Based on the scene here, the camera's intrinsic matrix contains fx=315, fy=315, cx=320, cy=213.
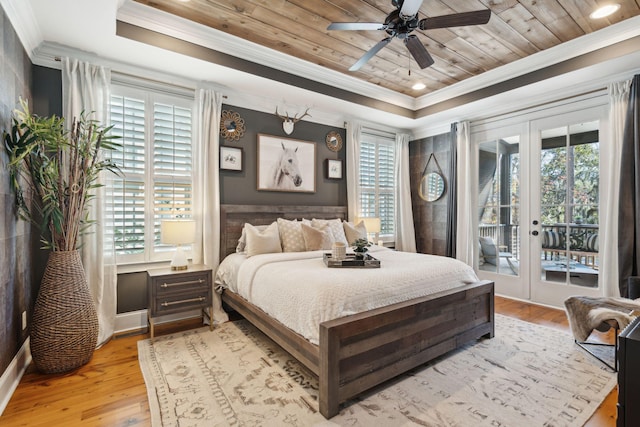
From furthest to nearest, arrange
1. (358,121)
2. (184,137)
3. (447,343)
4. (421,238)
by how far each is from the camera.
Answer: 1. (421,238)
2. (358,121)
3. (184,137)
4. (447,343)

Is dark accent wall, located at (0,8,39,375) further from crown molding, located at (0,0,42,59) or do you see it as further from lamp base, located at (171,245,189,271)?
lamp base, located at (171,245,189,271)

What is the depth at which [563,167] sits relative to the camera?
152 inches

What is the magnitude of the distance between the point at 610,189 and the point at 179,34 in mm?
4663

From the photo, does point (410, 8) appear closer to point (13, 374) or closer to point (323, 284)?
point (323, 284)

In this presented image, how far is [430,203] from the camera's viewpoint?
5.32 metres

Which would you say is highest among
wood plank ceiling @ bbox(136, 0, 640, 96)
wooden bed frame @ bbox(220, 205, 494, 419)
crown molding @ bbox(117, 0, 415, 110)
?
wood plank ceiling @ bbox(136, 0, 640, 96)

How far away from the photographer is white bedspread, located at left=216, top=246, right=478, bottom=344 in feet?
6.66

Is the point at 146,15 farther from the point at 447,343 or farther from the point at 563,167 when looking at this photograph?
the point at 563,167

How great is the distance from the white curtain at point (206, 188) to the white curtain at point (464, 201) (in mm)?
3450

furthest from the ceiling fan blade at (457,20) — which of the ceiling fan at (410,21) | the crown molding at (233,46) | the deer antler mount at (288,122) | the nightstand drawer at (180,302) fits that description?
the nightstand drawer at (180,302)

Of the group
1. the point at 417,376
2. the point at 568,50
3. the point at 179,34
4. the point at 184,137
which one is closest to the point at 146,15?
the point at 179,34

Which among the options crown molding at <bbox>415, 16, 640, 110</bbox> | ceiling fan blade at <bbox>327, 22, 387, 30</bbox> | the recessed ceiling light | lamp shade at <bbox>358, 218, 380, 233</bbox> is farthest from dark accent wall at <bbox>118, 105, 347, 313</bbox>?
the recessed ceiling light

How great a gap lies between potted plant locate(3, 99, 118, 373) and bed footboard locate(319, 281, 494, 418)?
1948 millimetres

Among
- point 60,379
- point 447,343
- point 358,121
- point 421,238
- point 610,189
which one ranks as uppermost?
point 358,121
